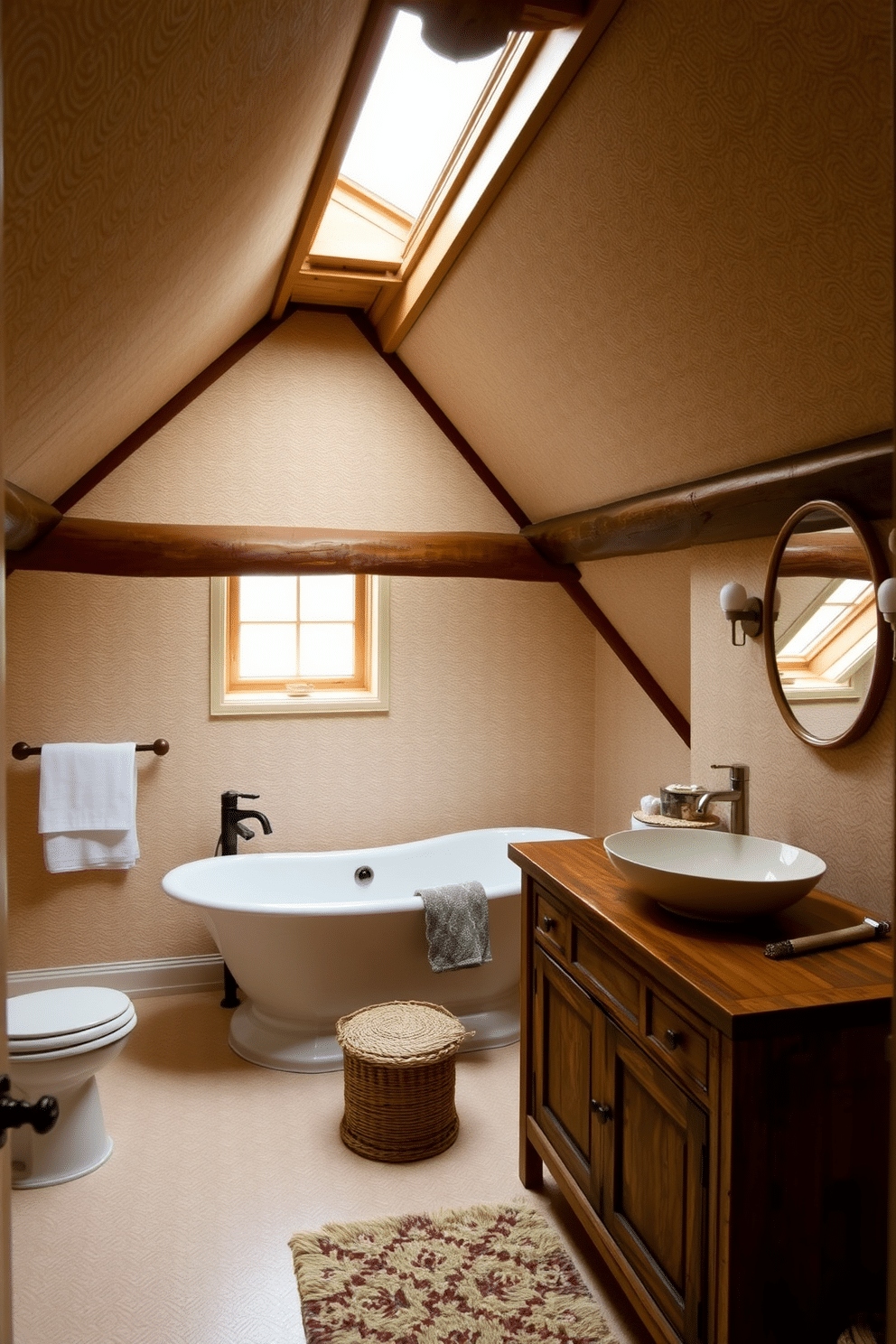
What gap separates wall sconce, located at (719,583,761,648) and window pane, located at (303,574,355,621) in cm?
217

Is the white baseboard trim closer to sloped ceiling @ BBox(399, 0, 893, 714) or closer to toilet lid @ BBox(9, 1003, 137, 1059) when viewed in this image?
toilet lid @ BBox(9, 1003, 137, 1059)

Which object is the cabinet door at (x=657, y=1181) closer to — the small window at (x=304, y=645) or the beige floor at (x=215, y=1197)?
the beige floor at (x=215, y=1197)

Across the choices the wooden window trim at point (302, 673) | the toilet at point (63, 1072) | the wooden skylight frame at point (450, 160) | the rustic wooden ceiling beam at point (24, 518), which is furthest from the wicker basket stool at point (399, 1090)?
the wooden skylight frame at point (450, 160)

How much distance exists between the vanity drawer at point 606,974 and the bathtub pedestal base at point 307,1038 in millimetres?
1440

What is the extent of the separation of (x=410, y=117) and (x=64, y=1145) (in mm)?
3085

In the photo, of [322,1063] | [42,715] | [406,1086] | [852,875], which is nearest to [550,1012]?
[406,1086]

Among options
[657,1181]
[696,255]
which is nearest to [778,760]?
[657,1181]

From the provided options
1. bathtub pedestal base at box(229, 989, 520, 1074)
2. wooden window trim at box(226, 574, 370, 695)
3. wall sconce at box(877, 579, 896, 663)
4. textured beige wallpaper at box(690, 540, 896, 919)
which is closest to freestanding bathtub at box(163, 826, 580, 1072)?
bathtub pedestal base at box(229, 989, 520, 1074)

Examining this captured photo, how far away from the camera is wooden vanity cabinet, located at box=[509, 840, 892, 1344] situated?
157 centimetres

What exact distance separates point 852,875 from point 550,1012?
83 centimetres

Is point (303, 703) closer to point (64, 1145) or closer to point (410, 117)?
point (64, 1145)

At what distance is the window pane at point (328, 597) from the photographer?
14.3ft

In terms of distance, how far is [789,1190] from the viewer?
62.3 inches

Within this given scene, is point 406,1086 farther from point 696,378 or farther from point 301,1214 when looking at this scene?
point 696,378
